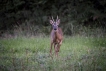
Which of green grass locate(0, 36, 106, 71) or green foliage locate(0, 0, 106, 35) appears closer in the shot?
green grass locate(0, 36, 106, 71)

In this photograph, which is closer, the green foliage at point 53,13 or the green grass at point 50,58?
the green grass at point 50,58

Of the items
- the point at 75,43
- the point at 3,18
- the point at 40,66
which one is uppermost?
the point at 40,66

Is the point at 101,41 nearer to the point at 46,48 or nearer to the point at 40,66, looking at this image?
the point at 46,48

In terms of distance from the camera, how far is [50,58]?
10.4 meters

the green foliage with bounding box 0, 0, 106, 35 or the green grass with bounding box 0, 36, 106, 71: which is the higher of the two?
the green grass with bounding box 0, 36, 106, 71

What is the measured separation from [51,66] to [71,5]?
13296mm

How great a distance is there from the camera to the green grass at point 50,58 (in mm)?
8570

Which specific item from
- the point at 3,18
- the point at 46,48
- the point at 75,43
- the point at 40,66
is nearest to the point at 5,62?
the point at 40,66

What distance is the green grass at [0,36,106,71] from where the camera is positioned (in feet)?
28.1

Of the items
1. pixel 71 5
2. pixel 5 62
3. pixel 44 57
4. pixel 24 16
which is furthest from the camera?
pixel 24 16

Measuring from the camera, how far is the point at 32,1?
2328 cm

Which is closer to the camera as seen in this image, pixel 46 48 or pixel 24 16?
pixel 46 48

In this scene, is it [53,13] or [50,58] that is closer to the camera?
[50,58]

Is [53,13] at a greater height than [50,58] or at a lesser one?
lesser
